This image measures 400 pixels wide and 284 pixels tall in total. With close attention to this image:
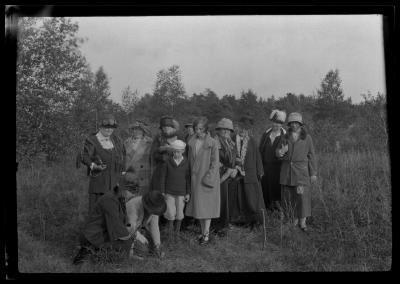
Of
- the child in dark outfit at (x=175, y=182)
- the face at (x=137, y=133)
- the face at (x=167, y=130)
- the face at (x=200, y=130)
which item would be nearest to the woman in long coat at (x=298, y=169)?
the face at (x=200, y=130)

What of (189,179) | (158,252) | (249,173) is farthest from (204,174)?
(158,252)

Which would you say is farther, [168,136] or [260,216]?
[260,216]

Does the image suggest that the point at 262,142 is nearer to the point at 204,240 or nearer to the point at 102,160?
the point at 204,240

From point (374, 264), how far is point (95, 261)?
3.59 m

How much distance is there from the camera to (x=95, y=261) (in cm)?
573

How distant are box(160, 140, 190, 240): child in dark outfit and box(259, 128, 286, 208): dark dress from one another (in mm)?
1228

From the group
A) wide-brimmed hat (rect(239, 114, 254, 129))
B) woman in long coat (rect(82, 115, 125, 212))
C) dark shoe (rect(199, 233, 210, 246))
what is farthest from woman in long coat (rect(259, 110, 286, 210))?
woman in long coat (rect(82, 115, 125, 212))

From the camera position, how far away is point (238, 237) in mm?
6230

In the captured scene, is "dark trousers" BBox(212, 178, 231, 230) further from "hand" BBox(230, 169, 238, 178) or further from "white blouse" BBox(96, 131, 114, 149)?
"white blouse" BBox(96, 131, 114, 149)

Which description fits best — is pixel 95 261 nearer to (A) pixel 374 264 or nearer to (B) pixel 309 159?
(B) pixel 309 159

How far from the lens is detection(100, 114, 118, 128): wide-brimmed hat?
5965 mm

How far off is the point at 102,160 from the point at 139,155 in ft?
1.59

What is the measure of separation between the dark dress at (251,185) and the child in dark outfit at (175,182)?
857 mm
